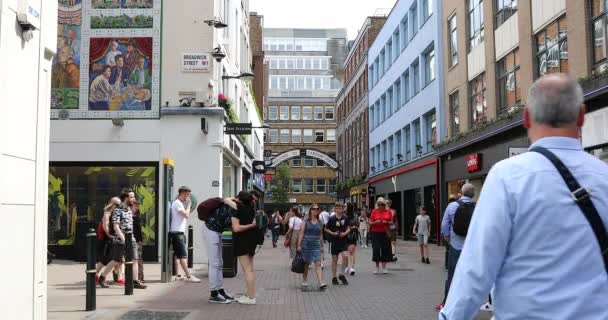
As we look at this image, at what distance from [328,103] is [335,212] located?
74523 millimetres

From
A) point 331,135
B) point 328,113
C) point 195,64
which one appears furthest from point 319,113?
point 195,64

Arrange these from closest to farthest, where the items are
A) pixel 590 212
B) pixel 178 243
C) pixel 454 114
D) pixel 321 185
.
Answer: pixel 590 212 < pixel 178 243 < pixel 454 114 < pixel 321 185

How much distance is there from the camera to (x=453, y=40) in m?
29.2

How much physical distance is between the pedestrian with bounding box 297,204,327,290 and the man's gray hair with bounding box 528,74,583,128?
9.94 m

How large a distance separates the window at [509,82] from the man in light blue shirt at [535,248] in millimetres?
19440

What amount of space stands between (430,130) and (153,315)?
2582 centimetres

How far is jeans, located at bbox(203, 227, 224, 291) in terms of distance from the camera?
10.0 metres

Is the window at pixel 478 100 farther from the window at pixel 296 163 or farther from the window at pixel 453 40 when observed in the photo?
the window at pixel 296 163

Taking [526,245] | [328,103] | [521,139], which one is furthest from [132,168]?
[328,103]

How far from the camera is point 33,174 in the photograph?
6.40m

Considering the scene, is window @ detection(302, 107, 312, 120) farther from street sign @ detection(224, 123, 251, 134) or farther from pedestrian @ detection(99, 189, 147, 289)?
pedestrian @ detection(99, 189, 147, 289)

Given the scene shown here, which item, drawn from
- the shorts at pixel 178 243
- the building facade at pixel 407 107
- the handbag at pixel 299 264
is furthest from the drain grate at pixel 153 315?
the building facade at pixel 407 107

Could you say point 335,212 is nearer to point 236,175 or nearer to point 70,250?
point 70,250

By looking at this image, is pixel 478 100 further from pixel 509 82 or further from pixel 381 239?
pixel 381 239
